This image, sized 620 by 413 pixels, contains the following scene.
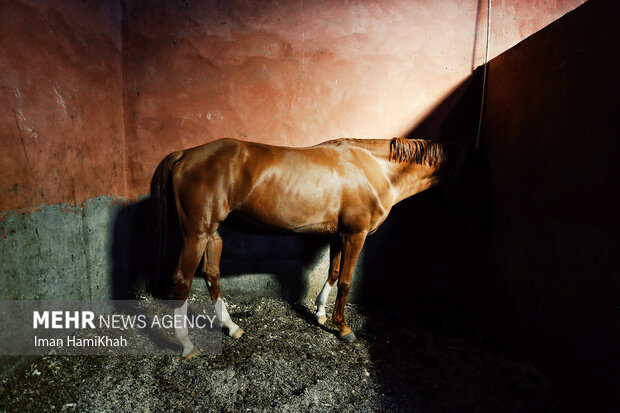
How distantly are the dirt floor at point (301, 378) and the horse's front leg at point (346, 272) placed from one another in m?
0.10

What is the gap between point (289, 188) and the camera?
209 cm

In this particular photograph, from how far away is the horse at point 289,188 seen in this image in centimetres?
202

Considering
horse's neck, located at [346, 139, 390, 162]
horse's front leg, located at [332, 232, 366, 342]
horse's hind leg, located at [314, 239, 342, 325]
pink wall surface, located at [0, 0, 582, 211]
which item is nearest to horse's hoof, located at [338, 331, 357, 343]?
horse's front leg, located at [332, 232, 366, 342]

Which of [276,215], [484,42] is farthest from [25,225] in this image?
[484,42]

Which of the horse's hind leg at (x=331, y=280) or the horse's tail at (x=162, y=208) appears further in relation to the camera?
the horse's hind leg at (x=331, y=280)

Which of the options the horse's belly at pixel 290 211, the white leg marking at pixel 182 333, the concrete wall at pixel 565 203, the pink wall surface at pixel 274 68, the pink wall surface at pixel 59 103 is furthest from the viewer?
the pink wall surface at pixel 274 68

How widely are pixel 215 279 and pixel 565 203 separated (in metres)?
2.49

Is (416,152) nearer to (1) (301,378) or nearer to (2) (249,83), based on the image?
(2) (249,83)

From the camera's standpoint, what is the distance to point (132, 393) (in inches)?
65.6

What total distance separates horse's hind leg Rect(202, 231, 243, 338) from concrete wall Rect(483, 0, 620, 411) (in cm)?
216

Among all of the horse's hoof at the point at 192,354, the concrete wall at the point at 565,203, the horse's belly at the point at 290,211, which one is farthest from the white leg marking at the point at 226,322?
the concrete wall at the point at 565,203

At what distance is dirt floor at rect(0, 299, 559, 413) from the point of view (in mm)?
1630

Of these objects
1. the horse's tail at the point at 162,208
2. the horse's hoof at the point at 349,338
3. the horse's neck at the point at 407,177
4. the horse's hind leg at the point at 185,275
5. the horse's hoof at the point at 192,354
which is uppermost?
the horse's neck at the point at 407,177

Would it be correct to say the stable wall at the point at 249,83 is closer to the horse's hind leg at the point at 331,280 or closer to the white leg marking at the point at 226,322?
the horse's hind leg at the point at 331,280
